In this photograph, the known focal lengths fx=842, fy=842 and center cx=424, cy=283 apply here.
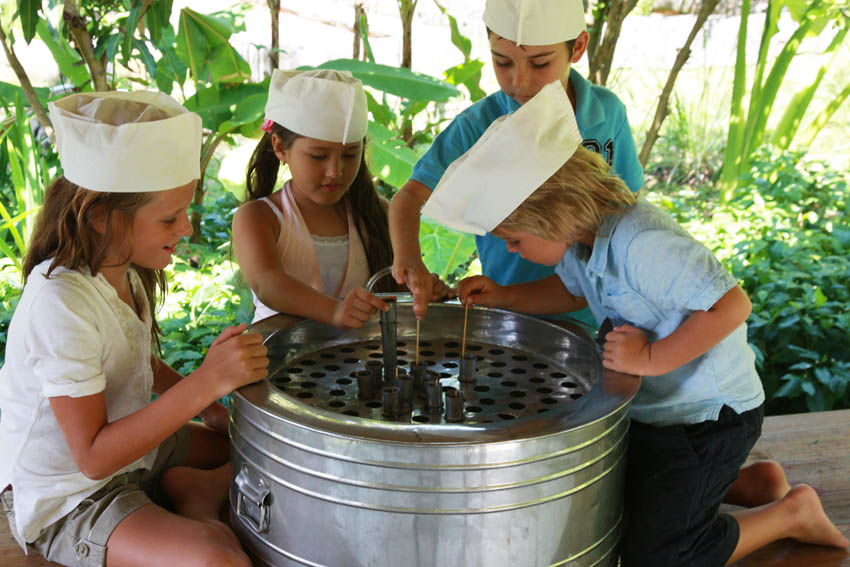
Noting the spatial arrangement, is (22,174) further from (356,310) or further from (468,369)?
(468,369)

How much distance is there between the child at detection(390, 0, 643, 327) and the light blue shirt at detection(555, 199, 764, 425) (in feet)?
1.19

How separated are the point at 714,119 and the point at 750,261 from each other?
2253 mm

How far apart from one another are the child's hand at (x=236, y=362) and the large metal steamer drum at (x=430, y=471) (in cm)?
2

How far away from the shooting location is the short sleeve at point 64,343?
1.33m

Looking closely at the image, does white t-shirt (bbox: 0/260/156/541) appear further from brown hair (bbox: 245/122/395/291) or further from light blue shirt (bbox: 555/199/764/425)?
light blue shirt (bbox: 555/199/764/425)

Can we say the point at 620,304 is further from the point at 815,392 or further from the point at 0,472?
the point at 815,392

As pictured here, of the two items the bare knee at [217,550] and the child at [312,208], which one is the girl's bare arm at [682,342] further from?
the bare knee at [217,550]

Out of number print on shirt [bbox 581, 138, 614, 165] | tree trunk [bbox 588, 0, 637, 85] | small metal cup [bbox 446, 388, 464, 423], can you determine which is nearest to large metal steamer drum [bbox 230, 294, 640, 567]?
small metal cup [bbox 446, 388, 464, 423]

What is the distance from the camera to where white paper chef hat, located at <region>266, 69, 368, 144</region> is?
1.86 metres

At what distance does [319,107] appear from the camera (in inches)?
Answer: 73.2

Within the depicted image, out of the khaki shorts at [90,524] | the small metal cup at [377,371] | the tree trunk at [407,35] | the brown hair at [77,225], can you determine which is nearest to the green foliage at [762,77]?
the tree trunk at [407,35]

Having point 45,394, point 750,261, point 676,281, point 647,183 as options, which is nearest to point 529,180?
point 676,281

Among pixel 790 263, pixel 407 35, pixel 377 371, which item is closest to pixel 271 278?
pixel 377 371

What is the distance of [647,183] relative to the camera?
17.8 feet
